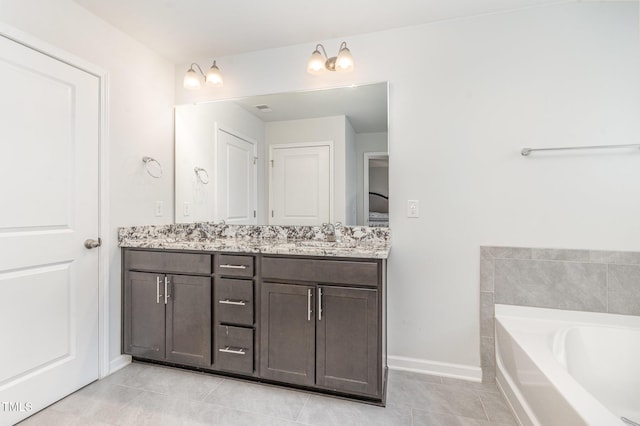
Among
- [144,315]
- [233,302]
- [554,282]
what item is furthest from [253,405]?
[554,282]

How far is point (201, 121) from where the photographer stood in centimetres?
252

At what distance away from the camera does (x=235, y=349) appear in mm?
1849

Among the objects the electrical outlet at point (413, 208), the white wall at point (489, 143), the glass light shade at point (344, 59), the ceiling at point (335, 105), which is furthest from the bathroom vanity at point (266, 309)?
the glass light shade at point (344, 59)

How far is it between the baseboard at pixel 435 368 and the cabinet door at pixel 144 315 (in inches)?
64.3

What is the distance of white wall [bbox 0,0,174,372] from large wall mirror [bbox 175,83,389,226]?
18cm

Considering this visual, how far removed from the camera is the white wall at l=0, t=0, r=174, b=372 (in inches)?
66.5

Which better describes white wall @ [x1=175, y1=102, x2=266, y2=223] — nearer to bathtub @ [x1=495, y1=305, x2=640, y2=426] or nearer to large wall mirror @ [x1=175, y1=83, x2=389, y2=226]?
large wall mirror @ [x1=175, y1=83, x2=389, y2=226]

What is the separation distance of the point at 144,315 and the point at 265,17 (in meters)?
2.21

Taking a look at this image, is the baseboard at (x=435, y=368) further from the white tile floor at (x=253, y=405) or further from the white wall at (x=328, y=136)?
the white wall at (x=328, y=136)

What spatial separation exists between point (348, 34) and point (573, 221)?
1959 millimetres

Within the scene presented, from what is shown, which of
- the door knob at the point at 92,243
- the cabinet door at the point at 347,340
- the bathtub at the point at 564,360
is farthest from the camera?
the door knob at the point at 92,243

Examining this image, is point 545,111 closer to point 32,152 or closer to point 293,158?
point 293,158

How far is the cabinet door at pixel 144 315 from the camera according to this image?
200 centimetres

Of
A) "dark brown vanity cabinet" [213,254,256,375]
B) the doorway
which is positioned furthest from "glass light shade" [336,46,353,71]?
"dark brown vanity cabinet" [213,254,256,375]
